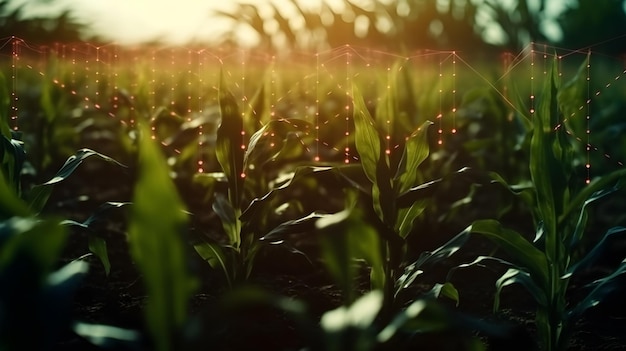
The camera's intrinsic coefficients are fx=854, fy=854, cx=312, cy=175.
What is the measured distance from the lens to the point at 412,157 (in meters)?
2.30

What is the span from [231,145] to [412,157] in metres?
0.57

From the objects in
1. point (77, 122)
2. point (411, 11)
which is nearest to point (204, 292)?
point (77, 122)

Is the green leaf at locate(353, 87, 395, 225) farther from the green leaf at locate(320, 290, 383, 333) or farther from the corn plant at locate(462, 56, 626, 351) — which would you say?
the green leaf at locate(320, 290, 383, 333)

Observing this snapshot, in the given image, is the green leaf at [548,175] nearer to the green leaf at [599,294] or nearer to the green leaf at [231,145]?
the green leaf at [599,294]

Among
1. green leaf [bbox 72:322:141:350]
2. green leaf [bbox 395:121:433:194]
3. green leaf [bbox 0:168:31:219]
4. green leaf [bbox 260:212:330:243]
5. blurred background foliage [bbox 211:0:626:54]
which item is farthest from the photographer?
blurred background foliage [bbox 211:0:626:54]

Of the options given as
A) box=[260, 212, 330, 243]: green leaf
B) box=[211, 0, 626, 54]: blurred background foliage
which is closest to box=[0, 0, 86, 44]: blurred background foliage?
box=[211, 0, 626, 54]: blurred background foliage

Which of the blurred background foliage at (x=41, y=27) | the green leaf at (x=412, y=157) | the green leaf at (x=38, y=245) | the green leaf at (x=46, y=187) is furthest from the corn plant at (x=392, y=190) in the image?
the blurred background foliage at (x=41, y=27)

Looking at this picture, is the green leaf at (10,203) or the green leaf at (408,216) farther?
the green leaf at (408,216)

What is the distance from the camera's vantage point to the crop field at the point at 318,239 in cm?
124

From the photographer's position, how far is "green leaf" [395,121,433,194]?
2283mm

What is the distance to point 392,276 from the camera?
2.25m

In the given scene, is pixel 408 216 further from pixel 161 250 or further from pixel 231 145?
pixel 161 250

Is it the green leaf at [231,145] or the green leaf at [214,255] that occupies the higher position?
the green leaf at [231,145]

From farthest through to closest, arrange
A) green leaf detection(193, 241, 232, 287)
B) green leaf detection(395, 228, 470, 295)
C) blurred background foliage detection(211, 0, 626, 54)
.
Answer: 1. blurred background foliage detection(211, 0, 626, 54)
2. green leaf detection(193, 241, 232, 287)
3. green leaf detection(395, 228, 470, 295)
